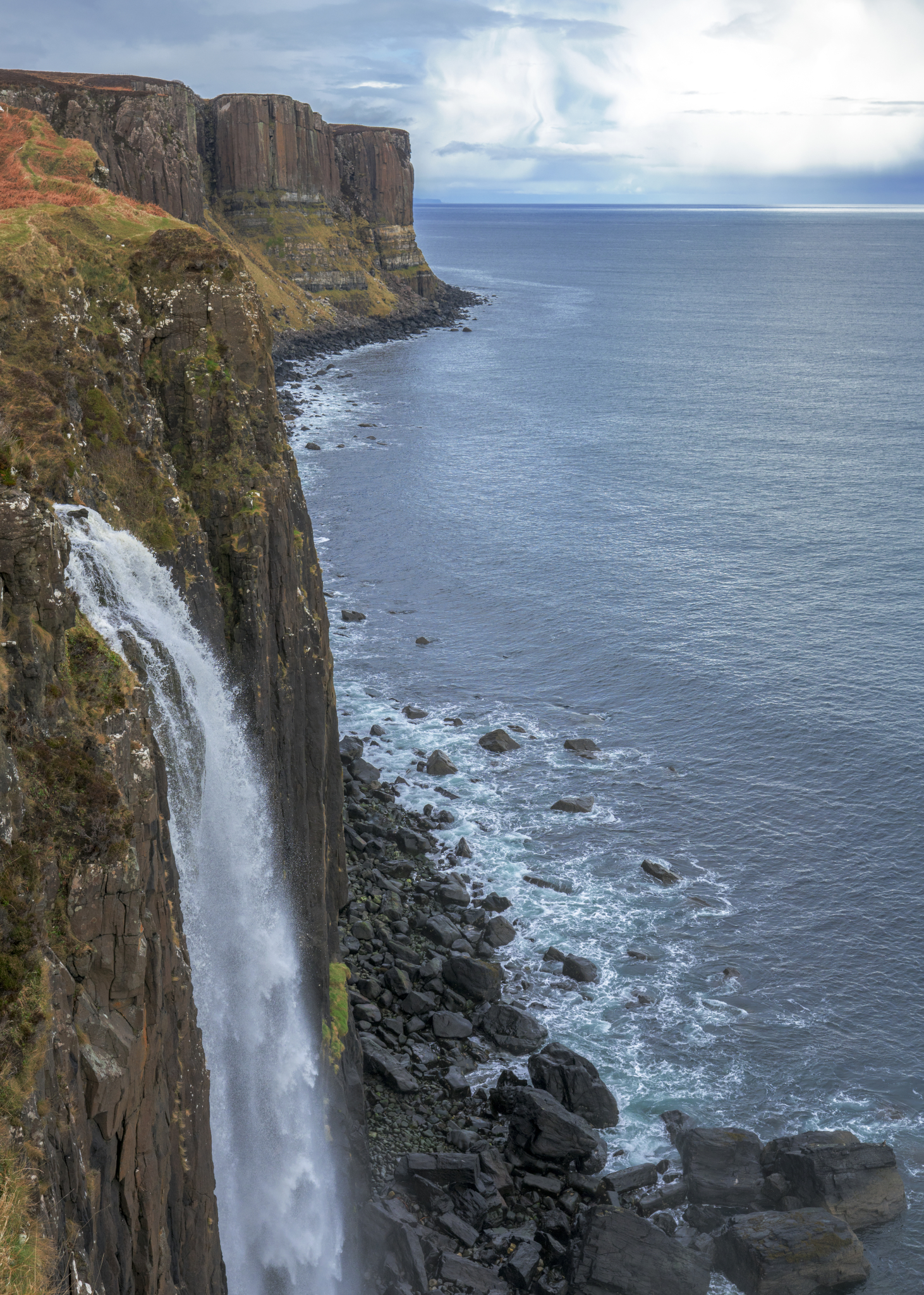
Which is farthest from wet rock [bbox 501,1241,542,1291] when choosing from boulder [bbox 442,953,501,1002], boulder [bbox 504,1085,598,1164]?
boulder [bbox 442,953,501,1002]

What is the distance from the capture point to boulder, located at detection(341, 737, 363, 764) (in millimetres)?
45938

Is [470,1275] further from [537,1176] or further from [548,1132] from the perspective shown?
[548,1132]

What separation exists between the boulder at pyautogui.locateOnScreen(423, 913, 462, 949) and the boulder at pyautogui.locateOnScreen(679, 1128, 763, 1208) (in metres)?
10.3

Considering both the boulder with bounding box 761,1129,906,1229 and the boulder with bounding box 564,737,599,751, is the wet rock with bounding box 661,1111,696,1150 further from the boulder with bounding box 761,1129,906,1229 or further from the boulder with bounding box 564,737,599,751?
the boulder with bounding box 564,737,599,751

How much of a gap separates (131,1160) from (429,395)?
11418 centimetres

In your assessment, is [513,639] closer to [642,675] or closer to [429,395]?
[642,675]

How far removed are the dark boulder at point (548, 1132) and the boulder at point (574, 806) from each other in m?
16.8

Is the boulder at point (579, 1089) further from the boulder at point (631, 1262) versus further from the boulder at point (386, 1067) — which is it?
the boulder at point (631, 1262)

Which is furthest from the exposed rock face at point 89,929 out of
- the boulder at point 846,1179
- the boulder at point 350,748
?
the boulder at point 350,748

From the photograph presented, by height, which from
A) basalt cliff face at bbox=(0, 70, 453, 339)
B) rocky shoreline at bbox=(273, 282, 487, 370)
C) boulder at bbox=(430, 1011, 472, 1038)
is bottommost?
boulder at bbox=(430, 1011, 472, 1038)

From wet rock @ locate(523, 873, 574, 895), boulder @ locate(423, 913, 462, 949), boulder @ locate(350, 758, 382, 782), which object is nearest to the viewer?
boulder @ locate(423, 913, 462, 949)

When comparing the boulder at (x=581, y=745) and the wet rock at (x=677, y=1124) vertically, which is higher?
the boulder at (x=581, y=745)

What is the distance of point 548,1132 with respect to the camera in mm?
27516

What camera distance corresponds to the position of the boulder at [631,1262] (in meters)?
23.9
